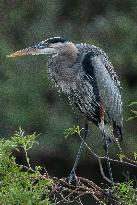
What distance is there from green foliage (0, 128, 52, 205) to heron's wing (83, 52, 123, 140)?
80 centimetres

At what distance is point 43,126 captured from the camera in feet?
25.1

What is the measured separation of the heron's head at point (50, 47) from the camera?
3307mm

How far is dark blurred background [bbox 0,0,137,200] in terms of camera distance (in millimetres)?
7516

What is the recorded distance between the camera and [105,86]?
11.8 feet

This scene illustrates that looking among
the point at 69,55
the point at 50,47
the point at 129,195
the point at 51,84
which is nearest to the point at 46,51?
the point at 50,47

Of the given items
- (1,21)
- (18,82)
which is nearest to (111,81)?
(18,82)

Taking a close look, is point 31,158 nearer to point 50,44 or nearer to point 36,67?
→ point 36,67

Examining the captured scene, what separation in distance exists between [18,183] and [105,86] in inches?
44.1

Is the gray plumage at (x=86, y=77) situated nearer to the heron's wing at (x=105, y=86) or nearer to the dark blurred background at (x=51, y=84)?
the heron's wing at (x=105, y=86)

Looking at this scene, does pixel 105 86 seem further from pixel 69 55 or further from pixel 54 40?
pixel 54 40

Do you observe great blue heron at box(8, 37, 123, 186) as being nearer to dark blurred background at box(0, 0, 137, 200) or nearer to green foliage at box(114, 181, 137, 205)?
green foliage at box(114, 181, 137, 205)

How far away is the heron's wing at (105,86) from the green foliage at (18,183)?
0.80 m

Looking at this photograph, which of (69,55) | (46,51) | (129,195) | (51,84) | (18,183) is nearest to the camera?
(18,183)

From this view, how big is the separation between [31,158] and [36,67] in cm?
87
